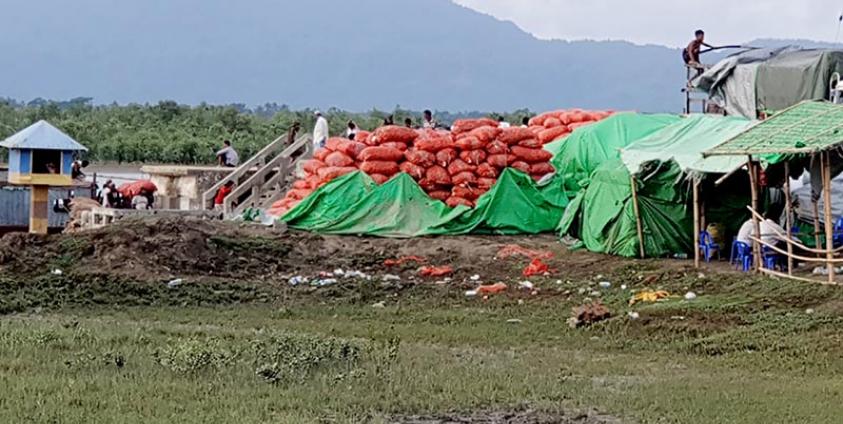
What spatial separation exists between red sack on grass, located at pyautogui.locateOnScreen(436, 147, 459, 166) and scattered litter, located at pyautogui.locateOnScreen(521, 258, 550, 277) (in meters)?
4.62

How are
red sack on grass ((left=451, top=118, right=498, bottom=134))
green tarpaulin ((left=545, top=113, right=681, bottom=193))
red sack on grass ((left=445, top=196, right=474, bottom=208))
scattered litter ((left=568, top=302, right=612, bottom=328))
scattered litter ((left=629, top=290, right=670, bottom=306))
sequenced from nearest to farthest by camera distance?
scattered litter ((left=568, top=302, right=612, bottom=328)), scattered litter ((left=629, top=290, right=670, bottom=306)), red sack on grass ((left=445, top=196, right=474, bottom=208)), green tarpaulin ((left=545, top=113, right=681, bottom=193)), red sack on grass ((left=451, top=118, right=498, bottom=134))

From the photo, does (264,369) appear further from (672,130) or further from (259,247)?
(672,130)

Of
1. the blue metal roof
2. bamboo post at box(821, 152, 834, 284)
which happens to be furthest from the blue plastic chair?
the blue metal roof

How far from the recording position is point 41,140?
84.1 ft

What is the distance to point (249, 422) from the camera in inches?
352

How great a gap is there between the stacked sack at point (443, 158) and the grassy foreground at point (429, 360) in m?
7.19

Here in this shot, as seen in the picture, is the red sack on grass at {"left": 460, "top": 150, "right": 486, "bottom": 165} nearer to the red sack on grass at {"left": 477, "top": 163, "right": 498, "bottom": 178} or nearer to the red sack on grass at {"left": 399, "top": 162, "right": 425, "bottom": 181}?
the red sack on grass at {"left": 477, "top": 163, "right": 498, "bottom": 178}

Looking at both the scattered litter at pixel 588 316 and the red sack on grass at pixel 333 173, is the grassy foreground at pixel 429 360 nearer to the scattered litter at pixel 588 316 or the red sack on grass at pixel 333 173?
the scattered litter at pixel 588 316

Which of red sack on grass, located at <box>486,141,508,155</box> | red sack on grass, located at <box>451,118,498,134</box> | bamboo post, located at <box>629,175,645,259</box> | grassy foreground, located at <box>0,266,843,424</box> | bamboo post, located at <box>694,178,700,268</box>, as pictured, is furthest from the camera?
red sack on grass, located at <box>451,118,498,134</box>

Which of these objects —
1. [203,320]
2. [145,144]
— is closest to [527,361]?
[203,320]

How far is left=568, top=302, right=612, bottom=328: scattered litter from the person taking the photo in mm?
15594

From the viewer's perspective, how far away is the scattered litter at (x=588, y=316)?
15594 mm

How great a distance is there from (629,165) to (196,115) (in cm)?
5677

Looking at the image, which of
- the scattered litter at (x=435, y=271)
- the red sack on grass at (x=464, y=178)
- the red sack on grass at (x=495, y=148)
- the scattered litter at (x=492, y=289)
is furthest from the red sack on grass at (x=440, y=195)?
the scattered litter at (x=492, y=289)
